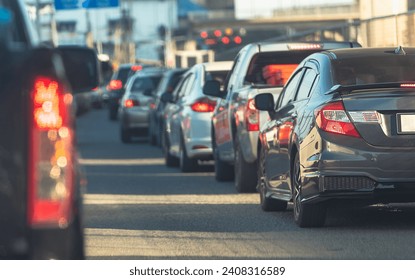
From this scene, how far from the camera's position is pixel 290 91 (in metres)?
12.8

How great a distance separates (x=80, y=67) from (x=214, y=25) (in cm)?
10647

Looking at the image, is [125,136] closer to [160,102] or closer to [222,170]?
[160,102]

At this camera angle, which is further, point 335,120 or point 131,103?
point 131,103

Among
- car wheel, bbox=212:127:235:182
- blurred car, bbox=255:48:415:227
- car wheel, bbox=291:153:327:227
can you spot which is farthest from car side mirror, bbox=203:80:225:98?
car wheel, bbox=291:153:327:227

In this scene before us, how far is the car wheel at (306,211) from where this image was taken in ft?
37.0

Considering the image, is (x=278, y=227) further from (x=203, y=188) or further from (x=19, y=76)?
(x=19, y=76)

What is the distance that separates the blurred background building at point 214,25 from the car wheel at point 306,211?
103 inches

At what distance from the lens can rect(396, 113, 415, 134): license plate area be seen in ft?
34.9

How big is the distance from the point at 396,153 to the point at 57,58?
539 centimetres

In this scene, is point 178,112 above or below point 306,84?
below

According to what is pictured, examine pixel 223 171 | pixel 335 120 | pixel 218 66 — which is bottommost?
pixel 223 171

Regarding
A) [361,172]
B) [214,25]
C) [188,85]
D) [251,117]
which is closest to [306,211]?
[361,172]
